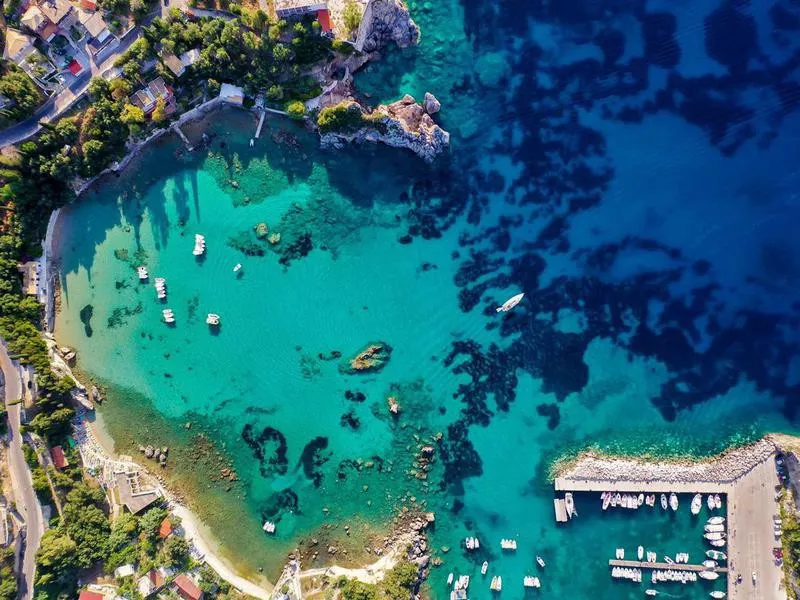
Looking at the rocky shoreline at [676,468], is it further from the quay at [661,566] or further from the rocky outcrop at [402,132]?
the rocky outcrop at [402,132]

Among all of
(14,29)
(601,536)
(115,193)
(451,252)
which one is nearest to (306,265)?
(451,252)

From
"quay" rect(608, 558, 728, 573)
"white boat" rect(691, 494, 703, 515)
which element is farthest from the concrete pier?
"white boat" rect(691, 494, 703, 515)

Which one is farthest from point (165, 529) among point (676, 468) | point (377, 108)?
point (676, 468)

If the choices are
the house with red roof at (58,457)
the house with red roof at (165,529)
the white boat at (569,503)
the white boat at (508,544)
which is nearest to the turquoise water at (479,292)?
the white boat at (508,544)

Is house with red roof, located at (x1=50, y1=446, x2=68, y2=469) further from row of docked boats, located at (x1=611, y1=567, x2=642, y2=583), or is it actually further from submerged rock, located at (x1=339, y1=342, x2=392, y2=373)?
row of docked boats, located at (x1=611, y1=567, x2=642, y2=583)

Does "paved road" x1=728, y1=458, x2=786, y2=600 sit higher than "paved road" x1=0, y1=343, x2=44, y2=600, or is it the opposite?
"paved road" x1=0, y1=343, x2=44, y2=600

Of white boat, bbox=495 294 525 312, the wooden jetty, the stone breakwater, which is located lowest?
the wooden jetty

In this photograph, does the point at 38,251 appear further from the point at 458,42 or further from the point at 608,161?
the point at 608,161
